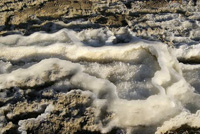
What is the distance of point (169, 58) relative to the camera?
2.82 m

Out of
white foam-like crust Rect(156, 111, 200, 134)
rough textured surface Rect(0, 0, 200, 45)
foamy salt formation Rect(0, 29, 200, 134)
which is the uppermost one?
rough textured surface Rect(0, 0, 200, 45)

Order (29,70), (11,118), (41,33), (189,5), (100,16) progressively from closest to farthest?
(11,118)
(29,70)
(41,33)
(100,16)
(189,5)

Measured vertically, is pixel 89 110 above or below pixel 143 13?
below

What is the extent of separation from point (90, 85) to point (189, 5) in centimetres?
209

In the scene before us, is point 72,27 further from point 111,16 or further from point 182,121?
point 182,121

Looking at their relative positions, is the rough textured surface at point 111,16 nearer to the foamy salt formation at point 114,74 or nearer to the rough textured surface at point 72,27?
the rough textured surface at point 72,27

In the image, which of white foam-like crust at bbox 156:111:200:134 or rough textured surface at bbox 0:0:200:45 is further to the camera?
rough textured surface at bbox 0:0:200:45

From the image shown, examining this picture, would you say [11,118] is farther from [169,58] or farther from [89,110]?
[169,58]

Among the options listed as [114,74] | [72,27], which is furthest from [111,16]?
[114,74]

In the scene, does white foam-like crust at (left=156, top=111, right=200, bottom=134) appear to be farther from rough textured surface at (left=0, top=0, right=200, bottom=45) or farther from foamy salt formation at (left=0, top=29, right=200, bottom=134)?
rough textured surface at (left=0, top=0, right=200, bottom=45)

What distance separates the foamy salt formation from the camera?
236cm

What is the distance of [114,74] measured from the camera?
2.71 m

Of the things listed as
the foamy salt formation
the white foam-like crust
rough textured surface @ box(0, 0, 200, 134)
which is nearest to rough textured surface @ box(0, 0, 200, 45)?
rough textured surface @ box(0, 0, 200, 134)

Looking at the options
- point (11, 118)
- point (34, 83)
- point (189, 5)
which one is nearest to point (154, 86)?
point (34, 83)
